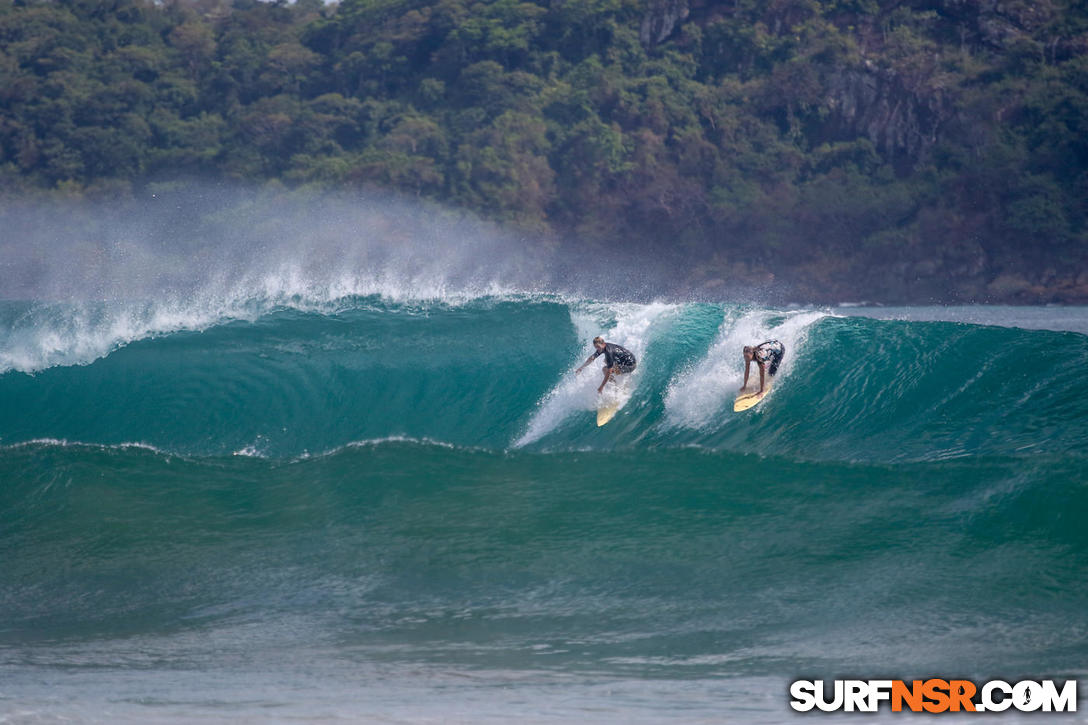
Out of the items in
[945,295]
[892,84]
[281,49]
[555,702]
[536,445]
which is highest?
[281,49]

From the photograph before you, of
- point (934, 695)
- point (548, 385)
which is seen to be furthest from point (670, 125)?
point (934, 695)

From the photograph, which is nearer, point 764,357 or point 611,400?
point 764,357

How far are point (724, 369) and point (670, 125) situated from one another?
45123 millimetres

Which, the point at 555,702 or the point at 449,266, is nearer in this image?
the point at 555,702

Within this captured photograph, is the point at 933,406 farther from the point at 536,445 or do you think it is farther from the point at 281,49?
the point at 281,49

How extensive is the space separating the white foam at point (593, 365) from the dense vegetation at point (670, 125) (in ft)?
118

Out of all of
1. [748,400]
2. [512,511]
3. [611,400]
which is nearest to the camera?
[512,511]

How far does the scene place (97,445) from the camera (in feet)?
46.5

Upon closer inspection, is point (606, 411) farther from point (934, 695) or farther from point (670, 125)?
point (670, 125)

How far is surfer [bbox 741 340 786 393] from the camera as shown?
12.3 m

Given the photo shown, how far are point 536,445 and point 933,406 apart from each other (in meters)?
4.30

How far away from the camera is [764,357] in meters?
12.5

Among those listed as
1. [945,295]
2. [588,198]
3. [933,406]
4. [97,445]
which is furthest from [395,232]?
[933,406]

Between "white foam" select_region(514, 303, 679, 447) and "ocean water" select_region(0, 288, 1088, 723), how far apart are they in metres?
0.04
